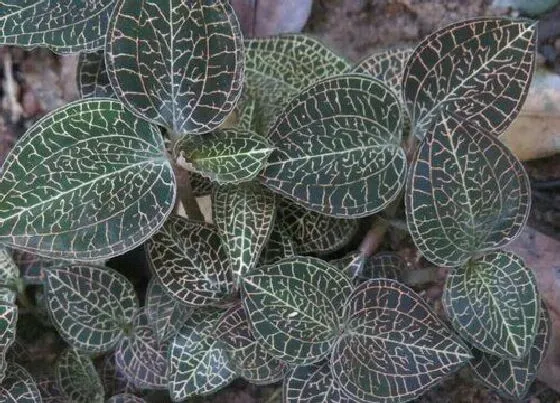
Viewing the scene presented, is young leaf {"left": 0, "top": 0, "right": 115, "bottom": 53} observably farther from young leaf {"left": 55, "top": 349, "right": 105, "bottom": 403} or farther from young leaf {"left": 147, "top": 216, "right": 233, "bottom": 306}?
young leaf {"left": 55, "top": 349, "right": 105, "bottom": 403}

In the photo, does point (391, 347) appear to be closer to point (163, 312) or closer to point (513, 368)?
point (513, 368)

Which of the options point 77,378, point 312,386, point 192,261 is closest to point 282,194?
point 192,261

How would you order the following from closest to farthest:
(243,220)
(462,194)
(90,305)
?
1. (462,194)
2. (243,220)
3. (90,305)

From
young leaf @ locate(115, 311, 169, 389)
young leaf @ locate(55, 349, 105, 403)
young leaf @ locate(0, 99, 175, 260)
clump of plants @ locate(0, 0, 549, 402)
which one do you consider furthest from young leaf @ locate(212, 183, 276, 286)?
young leaf @ locate(55, 349, 105, 403)

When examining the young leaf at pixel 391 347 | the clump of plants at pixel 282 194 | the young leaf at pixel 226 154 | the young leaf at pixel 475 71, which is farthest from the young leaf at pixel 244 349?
the young leaf at pixel 475 71

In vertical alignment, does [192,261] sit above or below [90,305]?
above

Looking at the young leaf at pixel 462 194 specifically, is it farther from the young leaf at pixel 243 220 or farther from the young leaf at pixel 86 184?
the young leaf at pixel 86 184

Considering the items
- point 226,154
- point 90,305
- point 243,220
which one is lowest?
point 90,305
